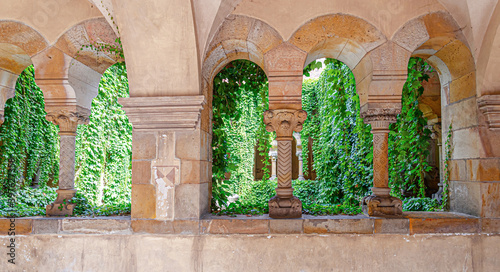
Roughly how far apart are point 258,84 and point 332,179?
10.6 ft

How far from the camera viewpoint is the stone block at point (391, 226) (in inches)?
109

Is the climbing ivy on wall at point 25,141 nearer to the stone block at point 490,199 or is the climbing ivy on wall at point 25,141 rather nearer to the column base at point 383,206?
the column base at point 383,206

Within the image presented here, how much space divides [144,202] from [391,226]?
2.01 metres

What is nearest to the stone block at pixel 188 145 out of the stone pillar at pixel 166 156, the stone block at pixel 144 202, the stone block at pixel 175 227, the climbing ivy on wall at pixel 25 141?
the stone pillar at pixel 166 156

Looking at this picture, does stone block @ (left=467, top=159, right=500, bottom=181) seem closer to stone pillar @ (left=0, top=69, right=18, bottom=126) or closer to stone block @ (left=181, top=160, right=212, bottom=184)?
stone block @ (left=181, top=160, right=212, bottom=184)

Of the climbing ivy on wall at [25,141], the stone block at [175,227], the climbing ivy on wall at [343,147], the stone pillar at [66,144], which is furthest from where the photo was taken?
the climbing ivy on wall at [25,141]

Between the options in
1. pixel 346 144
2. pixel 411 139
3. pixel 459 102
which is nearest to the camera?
pixel 459 102

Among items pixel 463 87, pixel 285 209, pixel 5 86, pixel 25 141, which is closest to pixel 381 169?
pixel 285 209

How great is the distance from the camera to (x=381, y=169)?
2941mm

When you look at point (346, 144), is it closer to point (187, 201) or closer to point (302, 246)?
point (302, 246)

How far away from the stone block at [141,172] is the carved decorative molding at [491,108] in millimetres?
2784

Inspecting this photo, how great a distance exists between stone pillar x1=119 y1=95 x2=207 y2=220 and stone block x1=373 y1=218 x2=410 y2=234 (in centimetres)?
145

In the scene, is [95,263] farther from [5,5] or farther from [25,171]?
[25,171]

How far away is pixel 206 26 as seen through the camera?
110 inches
